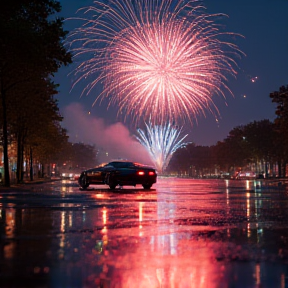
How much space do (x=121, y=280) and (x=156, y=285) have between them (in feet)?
1.40

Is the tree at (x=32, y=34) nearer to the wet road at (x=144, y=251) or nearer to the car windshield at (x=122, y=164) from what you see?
the car windshield at (x=122, y=164)

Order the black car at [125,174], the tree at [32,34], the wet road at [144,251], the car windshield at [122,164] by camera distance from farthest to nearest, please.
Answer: the car windshield at [122,164]
the black car at [125,174]
the tree at [32,34]
the wet road at [144,251]

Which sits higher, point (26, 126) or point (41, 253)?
point (26, 126)

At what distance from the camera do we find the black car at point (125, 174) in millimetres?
32906

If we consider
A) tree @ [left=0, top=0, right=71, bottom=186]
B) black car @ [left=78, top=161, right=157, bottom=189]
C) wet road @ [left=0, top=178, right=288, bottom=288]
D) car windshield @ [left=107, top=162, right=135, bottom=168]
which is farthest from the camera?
car windshield @ [left=107, top=162, right=135, bottom=168]

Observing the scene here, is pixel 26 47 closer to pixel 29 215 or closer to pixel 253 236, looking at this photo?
pixel 29 215

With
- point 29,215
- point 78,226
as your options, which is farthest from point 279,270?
point 29,215

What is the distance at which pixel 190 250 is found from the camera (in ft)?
27.0

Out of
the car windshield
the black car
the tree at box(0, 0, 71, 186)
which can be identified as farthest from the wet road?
the car windshield

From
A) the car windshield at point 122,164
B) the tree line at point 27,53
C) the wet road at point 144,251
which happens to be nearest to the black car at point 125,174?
the car windshield at point 122,164

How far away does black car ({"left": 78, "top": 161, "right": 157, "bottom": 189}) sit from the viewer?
1296 inches

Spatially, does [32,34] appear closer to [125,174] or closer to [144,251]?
[125,174]

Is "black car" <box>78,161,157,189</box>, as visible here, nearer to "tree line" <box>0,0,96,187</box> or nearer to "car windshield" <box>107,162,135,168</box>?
"car windshield" <box>107,162,135,168</box>

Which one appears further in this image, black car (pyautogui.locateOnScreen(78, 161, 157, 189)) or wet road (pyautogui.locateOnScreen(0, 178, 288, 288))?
black car (pyautogui.locateOnScreen(78, 161, 157, 189))
